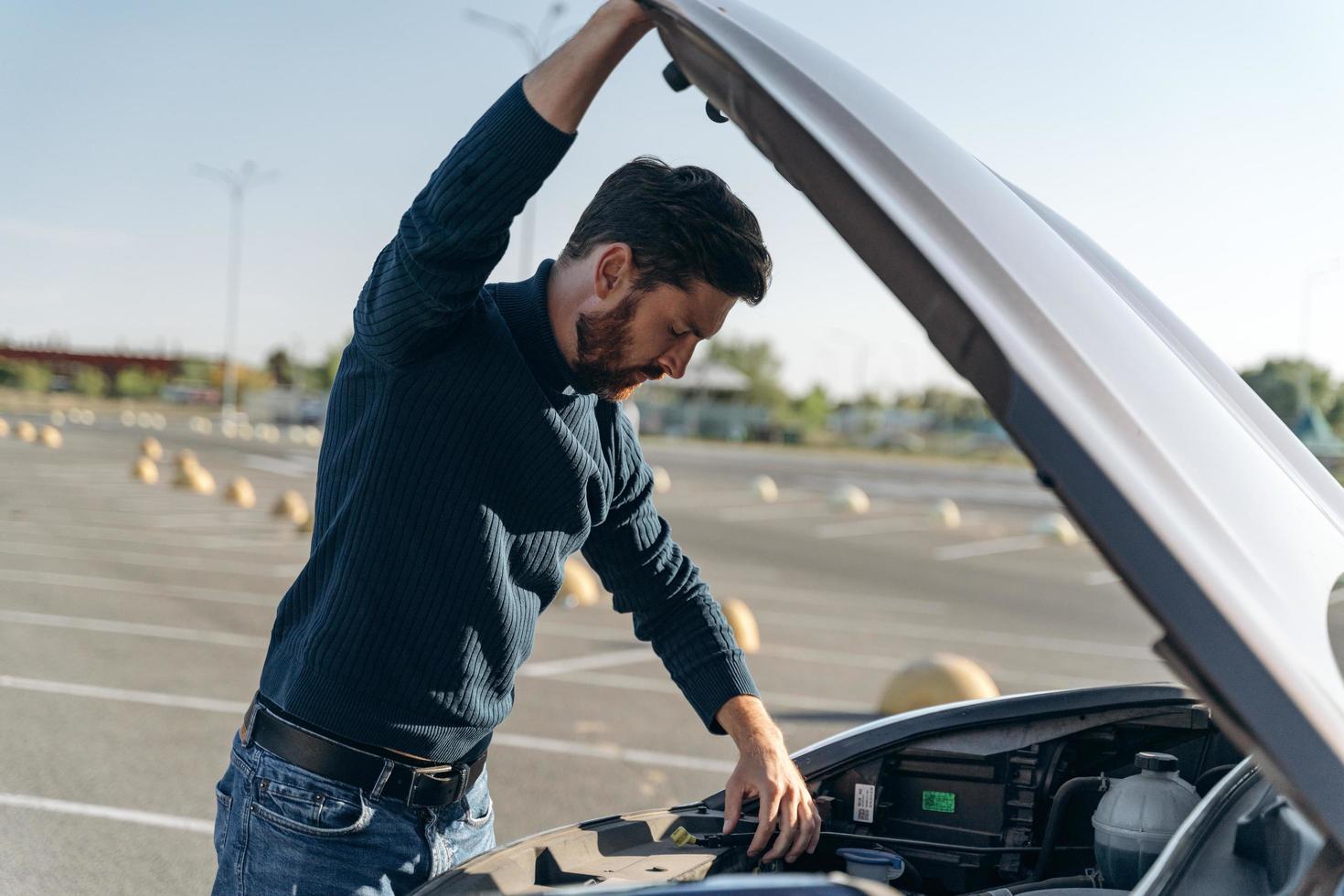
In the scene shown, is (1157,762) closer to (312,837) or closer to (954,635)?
(312,837)

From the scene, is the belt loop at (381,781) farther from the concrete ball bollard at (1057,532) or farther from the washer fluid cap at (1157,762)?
the concrete ball bollard at (1057,532)

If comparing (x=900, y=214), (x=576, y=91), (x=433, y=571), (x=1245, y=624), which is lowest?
(x=433, y=571)

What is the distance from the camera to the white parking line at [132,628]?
8586 millimetres

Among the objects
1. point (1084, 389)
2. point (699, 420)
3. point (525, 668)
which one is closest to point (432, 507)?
point (1084, 389)

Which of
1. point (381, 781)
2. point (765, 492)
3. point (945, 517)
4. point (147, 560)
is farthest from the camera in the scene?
point (765, 492)

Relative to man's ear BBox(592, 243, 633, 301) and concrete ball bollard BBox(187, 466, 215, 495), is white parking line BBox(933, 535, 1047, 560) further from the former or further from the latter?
man's ear BBox(592, 243, 633, 301)

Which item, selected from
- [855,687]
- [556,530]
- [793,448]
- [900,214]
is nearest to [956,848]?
[556,530]

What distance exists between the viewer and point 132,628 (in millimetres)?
8875

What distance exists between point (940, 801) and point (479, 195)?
149 centimetres

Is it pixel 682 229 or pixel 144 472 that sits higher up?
pixel 682 229

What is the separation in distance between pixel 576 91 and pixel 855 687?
6900 mm

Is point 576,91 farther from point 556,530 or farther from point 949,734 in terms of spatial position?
point 949,734

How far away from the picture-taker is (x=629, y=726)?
6.89m

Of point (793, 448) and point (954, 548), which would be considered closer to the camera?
point (954, 548)
